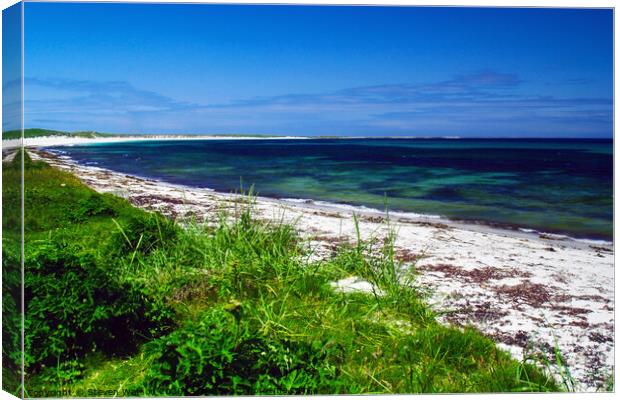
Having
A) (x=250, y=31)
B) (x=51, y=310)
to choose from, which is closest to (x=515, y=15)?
(x=250, y=31)

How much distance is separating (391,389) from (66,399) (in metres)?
1.70

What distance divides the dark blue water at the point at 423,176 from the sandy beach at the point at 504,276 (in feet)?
1.28

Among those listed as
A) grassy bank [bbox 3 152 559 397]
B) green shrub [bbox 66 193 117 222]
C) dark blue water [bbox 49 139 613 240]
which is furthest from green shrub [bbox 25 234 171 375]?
dark blue water [bbox 49 139 613 240]

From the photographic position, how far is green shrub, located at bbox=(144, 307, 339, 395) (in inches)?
117

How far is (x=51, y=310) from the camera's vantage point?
3297 mm

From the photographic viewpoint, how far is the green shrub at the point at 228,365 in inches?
117

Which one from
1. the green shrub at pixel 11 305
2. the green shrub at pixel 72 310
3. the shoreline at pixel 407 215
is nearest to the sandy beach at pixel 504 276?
the shoreline at pixel 407 215

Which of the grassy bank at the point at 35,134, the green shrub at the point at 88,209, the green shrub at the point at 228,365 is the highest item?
the grassy bank at the point at 35,134

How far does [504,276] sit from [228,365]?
2.87 meters

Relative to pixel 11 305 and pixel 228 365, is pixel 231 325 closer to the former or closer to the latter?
pixel 228 365

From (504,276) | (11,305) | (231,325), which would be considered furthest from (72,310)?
(504,276)

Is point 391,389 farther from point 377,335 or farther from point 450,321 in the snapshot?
point 450,321

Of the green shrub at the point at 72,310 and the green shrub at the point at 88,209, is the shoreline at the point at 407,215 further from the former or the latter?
the green shrub at the point at 72,310

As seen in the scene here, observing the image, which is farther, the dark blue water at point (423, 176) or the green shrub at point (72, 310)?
the dark blue water at point (423, 176)
